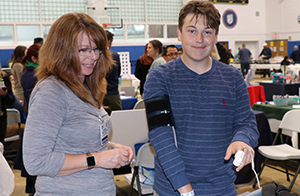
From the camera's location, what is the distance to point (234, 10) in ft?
58.5

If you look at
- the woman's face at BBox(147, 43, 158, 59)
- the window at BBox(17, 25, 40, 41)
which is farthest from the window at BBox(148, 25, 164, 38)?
the woman's face at BBox(147, 43, 158, 59)

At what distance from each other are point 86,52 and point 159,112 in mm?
374

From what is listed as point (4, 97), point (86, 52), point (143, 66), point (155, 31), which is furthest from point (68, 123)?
point (155, 31)

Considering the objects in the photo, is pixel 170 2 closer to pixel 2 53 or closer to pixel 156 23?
pixel 156 23

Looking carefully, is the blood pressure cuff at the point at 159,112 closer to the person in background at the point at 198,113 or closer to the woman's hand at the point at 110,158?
the person in background at the point at 198,113

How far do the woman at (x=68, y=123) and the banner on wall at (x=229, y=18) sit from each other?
57.1 feet

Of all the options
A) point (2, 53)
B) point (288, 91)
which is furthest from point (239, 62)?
point (2, 53)

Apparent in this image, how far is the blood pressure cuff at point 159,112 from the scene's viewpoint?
112cm

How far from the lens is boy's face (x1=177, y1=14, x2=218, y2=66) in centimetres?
119

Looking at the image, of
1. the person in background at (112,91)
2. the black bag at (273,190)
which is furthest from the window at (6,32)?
the black bag at (273,190)

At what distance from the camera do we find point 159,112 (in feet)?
3.70

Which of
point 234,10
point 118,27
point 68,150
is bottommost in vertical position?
point 68,150

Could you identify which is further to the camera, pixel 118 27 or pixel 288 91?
pixel 118 27

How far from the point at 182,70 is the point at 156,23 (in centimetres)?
1486
